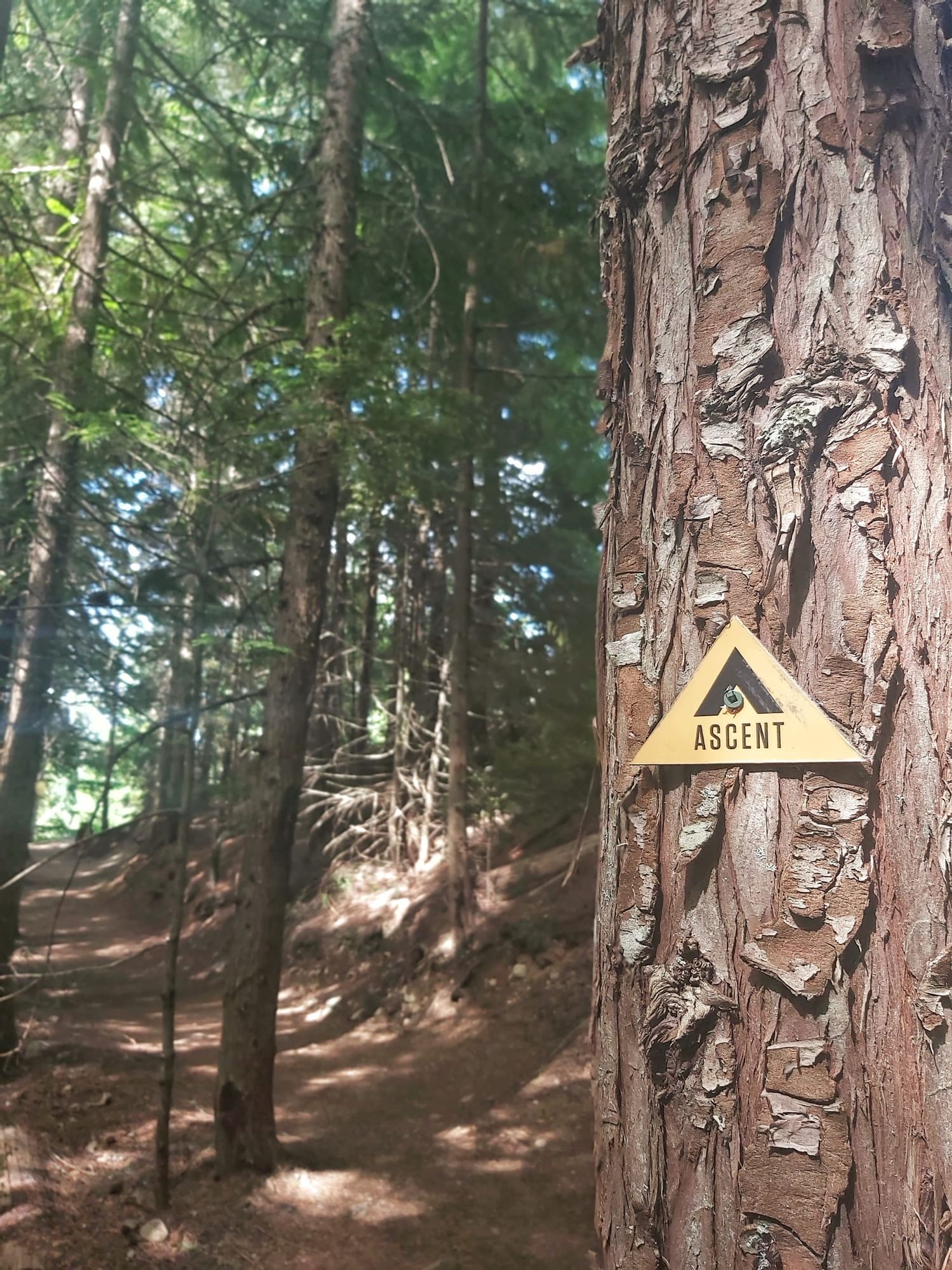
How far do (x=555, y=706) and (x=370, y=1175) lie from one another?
4050mm

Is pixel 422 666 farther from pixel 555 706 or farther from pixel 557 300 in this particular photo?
pixel 557 300

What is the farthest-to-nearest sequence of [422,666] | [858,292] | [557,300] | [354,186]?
1. [422,666]
2. [557,300]
3. [354,186]
4. [858,292]

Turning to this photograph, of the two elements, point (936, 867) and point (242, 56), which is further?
point (242, 56)

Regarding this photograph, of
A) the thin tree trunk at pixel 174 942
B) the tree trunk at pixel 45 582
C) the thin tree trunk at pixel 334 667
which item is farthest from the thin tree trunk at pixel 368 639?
the thin tree trunk at pixel 174 942

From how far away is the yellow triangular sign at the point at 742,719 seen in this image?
100 cm

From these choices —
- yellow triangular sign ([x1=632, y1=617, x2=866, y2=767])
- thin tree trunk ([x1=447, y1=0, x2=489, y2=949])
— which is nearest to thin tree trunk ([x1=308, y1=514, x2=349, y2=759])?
thin tree trunk ([x1=447, y1=0, x2=489, y2=949])

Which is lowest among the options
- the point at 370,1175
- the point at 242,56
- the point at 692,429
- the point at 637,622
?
the point at 370,1175

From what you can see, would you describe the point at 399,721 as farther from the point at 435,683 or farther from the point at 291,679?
the point at 291,679

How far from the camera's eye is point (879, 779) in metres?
0.97

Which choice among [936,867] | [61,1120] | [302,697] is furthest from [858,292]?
[61,1120]

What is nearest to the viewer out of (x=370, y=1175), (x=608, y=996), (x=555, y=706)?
(x=608, y=996)

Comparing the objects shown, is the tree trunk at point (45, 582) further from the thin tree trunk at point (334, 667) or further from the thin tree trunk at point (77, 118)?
the thin tree trunk at point (334, 667)

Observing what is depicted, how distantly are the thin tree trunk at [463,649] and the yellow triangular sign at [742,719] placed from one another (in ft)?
27.1

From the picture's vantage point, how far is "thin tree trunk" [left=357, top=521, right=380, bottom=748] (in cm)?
1239
